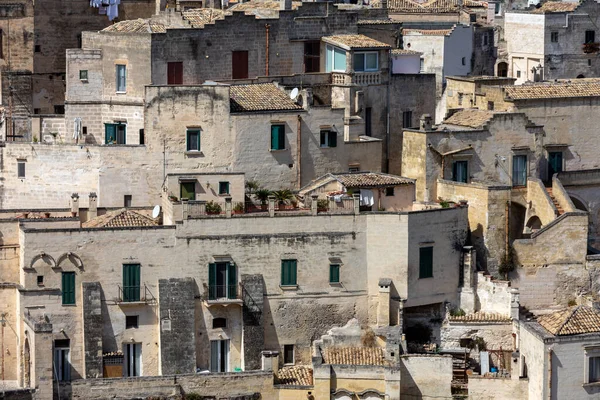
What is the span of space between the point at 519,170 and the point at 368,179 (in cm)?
715

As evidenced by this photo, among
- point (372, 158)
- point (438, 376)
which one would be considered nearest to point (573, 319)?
point (438, 376)

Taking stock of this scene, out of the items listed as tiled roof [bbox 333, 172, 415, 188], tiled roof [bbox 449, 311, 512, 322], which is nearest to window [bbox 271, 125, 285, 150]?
tiled roof [bbox 333, 172, 415, 188]

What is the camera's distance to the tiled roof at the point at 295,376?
7469cm

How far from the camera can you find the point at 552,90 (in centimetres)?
8512

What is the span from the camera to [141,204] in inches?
3147

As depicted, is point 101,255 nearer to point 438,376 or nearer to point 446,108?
point 438,376

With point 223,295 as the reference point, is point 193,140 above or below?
above

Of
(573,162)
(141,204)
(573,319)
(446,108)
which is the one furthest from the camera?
(446,108)

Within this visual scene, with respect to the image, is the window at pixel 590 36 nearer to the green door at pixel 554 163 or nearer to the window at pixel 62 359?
the green door at pixel 554 163

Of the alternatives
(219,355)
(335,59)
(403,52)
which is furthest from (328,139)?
(219,355)

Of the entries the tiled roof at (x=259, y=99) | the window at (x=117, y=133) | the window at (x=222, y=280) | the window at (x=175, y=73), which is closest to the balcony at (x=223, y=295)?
the window at (x=222, y=280)

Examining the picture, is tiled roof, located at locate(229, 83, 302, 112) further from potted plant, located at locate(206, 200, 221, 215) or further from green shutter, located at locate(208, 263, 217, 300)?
green shutter, located at locate(208, 263, 217, 300)

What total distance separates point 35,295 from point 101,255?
276 centimetres

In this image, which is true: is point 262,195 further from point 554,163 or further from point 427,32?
point 427,32
